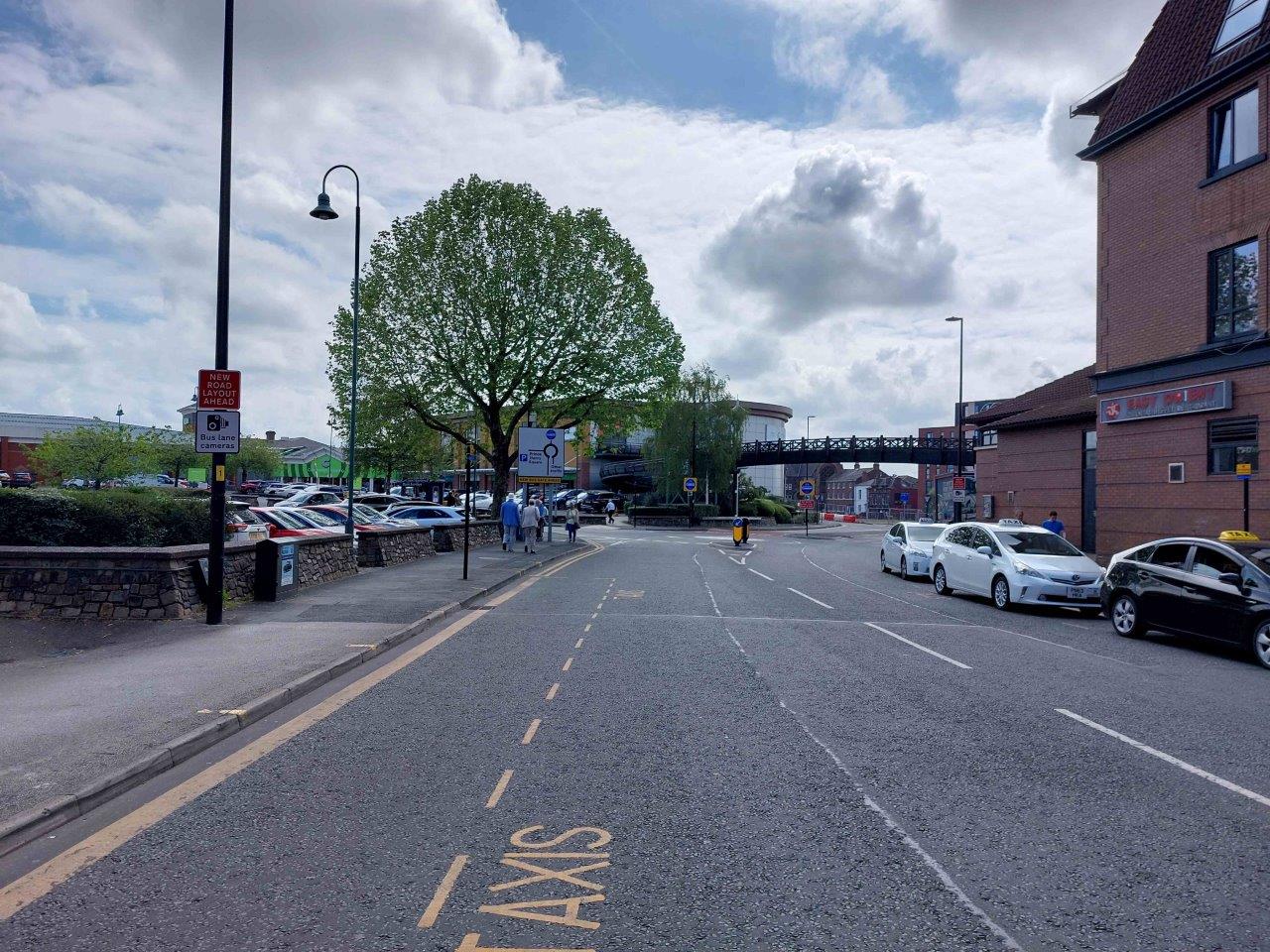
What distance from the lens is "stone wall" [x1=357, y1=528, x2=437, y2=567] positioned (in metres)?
22.5

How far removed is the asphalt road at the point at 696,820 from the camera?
3998 millimetres

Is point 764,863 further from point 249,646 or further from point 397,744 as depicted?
point 249,646

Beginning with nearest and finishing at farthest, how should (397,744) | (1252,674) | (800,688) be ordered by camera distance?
(397,744), (800,688), (1252,674)

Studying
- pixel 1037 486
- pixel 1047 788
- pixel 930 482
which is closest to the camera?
pixel 1047 788

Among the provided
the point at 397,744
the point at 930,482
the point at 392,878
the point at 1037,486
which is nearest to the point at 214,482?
the point at 397,744

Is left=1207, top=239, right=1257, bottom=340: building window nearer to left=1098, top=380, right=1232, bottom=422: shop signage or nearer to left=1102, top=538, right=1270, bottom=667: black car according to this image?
left=1098, top=380, right=1232, bottom=422: shop signage

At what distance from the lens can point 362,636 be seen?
38.1 feet

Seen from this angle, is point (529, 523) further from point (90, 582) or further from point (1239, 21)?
point (1239, 21)

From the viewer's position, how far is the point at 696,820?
5.25m

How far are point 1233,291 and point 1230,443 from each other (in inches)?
134

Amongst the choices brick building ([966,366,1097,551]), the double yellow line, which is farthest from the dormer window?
the double yellow line

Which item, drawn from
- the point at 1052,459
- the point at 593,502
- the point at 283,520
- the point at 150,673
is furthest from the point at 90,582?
the point at 593,502

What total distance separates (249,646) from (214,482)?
2.47 metres

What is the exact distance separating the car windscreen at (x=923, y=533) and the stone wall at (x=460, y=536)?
553 inches
